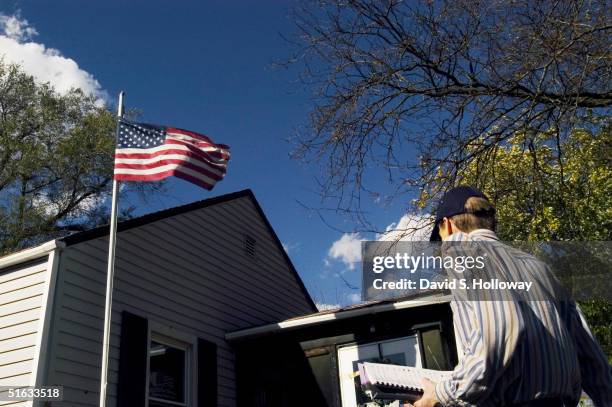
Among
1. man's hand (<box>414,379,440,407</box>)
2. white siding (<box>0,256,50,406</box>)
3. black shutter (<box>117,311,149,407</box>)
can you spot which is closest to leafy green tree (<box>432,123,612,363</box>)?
black shutter (<box>117,311,149,407</box>)

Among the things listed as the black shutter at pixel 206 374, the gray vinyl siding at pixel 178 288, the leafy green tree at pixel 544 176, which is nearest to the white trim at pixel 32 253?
the gray vinyl siding at pixel 178 288

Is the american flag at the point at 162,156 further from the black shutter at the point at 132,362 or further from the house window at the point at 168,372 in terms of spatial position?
the house window at the point at 168,372

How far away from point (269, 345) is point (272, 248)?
315cm

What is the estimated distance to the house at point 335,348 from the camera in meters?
8.31

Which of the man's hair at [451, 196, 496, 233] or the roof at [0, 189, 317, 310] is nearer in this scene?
the man's hair at [451, 196, 496, 233]

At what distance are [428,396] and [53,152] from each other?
57.3 ft

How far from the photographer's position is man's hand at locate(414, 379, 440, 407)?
6.32 ft

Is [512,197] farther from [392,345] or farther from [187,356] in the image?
[187,356]

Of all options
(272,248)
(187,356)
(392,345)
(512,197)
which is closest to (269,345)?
(187,356)

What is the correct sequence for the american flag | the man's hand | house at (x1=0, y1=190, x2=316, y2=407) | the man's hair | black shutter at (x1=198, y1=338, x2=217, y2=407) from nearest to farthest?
1. the man's hand
2. the man's hair
3. house at (x1=0, y1=190, x2=316, y2=407)
4. the american flag
5. black shutter at (x1=198, y1=338, x2=217, y2=407)

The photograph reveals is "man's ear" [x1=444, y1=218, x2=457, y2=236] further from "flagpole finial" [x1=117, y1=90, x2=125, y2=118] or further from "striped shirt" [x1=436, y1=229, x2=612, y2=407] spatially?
"flagpole finial" [x1=117, y1=90, x2=125, y2=118]

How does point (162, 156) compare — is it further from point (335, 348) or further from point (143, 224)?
point (335, 348)

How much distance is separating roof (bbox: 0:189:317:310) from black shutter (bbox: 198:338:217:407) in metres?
1.94

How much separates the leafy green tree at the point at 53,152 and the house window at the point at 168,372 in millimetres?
9645
